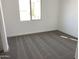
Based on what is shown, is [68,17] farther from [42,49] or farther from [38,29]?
[42,49]

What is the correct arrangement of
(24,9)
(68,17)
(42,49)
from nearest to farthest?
(42,49), (68,17), (24,9)

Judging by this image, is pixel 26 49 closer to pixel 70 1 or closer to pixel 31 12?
pixel 31 12

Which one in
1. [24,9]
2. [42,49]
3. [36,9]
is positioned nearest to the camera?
[42,49]

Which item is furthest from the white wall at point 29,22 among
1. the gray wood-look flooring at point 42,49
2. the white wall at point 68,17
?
the gray wood-look flooring at point 42,49

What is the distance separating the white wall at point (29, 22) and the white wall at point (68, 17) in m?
0.37

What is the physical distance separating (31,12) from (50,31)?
4.69ft

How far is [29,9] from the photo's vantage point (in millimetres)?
5199

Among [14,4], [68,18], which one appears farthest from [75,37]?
[14,4]

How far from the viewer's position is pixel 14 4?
4.77 metres

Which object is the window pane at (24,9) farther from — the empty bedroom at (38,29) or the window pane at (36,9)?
the window pane at (36,9)

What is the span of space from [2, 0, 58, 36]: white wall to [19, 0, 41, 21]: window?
8.1 inches

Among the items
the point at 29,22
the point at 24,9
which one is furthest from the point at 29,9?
the point at 29,22

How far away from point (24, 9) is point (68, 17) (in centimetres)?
212

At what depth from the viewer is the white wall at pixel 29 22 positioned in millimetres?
4748
